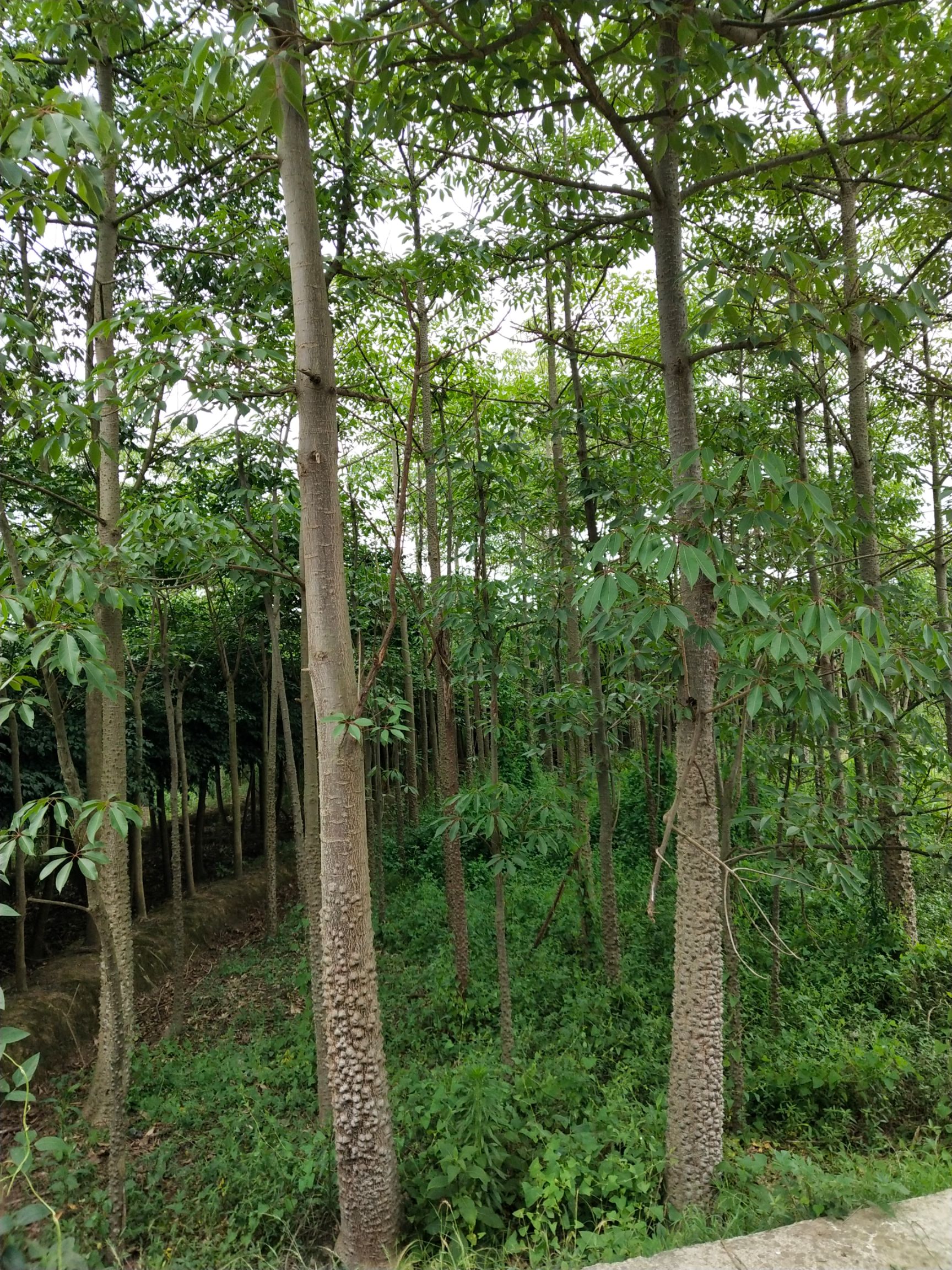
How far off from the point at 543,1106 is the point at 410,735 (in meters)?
8.11

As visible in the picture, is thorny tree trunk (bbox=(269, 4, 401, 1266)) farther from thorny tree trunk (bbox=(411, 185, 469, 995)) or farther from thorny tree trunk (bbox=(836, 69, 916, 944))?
thorny tree trunk (bbox=(836, 69, 916, 944))

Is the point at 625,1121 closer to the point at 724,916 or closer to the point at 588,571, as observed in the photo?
the point at 724,916

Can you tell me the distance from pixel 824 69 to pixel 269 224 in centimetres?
394

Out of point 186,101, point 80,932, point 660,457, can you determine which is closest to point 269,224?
point 186,101

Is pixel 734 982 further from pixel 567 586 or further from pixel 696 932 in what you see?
pixel 567 586

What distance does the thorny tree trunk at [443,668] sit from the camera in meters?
4.80

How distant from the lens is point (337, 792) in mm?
2980

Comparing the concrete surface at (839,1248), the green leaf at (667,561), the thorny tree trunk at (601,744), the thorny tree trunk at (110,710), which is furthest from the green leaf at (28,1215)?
the thorny tree trunk at (601,744)

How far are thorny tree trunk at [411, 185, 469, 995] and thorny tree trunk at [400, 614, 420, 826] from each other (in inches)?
97.6

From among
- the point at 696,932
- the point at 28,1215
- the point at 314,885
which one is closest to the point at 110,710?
the point at 314,885

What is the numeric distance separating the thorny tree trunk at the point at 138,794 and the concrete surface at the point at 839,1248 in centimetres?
679

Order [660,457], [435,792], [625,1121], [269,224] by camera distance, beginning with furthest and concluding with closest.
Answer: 1. [435,792]
2. [660,457]
3. [269,224]
4. [625,1121]

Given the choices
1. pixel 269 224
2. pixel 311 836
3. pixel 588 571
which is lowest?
pixel 311 836

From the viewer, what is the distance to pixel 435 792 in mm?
14711
